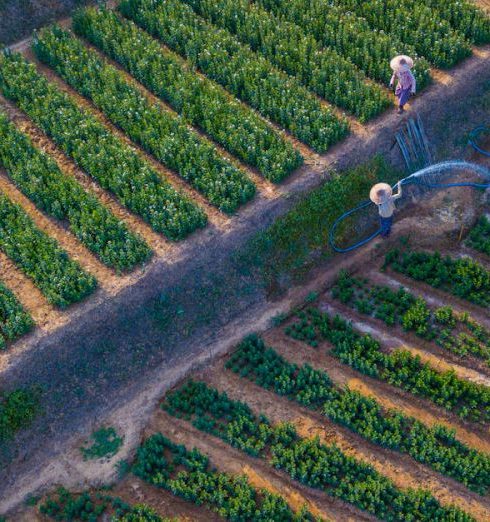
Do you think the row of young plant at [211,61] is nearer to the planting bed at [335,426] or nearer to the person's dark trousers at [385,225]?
the person's dark trousers at [385,225]

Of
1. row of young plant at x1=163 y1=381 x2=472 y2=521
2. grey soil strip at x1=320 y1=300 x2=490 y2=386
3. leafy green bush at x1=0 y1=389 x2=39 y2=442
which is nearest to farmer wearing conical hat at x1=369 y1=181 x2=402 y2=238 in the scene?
grey soil strip at x1=320 y1=300 x2=490 y2=386

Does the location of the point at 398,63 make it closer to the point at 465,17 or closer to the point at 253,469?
the point at 465,17

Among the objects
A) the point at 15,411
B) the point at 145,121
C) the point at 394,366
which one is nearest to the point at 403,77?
the point at 145,121

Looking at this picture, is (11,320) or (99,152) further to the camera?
(99,152)

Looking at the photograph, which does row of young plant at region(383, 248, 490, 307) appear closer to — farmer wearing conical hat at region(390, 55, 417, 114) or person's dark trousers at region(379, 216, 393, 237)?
→ person's dark trousers at region(379, 216, 393, 237)

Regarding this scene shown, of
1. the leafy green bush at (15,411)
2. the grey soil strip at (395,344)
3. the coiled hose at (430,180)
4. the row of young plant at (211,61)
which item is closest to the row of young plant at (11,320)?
the leafy green bush at (15,411)

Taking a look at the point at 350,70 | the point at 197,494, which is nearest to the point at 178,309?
the point at 197,494
